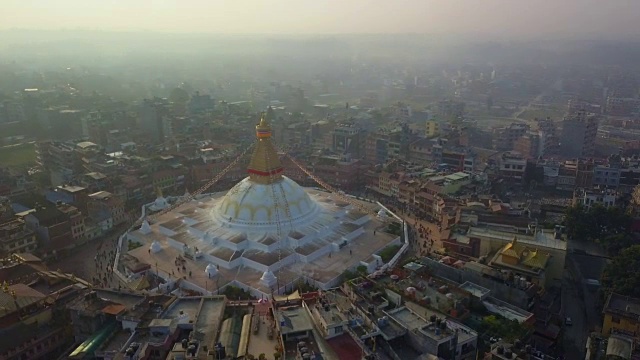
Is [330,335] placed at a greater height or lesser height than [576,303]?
greater

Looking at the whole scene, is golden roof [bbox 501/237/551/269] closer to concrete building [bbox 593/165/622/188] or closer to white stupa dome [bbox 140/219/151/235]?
concrete building [bbox 593/165/622/188]

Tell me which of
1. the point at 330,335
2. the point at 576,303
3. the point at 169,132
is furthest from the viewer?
the point at 169,132

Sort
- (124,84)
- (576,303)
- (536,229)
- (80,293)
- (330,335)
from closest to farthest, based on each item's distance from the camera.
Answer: (330,335), (80,293), (576,303), (536,229), (124,84)

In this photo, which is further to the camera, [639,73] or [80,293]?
[639,73]

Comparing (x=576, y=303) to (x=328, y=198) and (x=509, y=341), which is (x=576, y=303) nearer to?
(x=509, y=341)

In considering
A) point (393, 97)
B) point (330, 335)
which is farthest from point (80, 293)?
point (393, 97)

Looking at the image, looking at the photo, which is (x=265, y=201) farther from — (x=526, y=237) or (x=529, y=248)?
(x=529, y=248)

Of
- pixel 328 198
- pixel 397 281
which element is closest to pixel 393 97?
pixel 328 198
